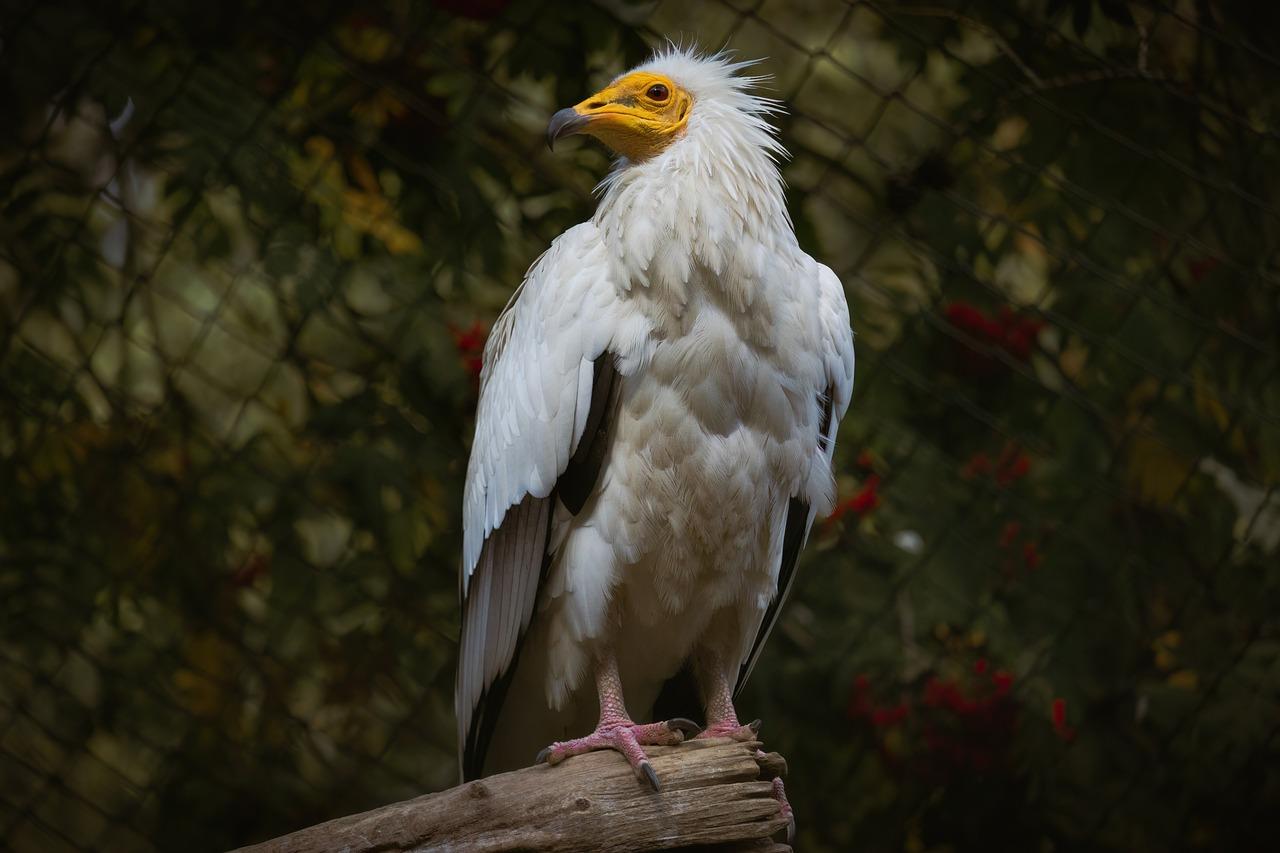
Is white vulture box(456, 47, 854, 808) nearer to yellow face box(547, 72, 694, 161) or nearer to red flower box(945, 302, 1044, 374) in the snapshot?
yellow face box(547, 72, 694, 161)

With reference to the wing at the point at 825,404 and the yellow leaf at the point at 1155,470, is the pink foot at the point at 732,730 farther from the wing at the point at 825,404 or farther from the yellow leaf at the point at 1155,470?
the yellow leaf at the point at 1155,470

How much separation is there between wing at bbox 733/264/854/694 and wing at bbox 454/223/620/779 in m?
0.41

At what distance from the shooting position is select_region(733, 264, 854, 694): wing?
7.11ft

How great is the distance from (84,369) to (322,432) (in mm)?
582

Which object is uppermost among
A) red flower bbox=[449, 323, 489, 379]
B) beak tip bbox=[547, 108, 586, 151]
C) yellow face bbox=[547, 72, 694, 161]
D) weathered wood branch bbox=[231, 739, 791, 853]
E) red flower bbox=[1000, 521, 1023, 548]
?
yellow face bbox=[547, 72, 694, 161]

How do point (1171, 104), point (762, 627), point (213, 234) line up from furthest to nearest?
point (1171, 104) → point (213, 234) → point (762, 627)

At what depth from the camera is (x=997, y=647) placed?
9.46 ft

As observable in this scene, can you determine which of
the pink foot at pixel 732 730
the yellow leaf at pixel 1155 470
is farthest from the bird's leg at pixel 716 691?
the yellow leaf at pixel 1155 470

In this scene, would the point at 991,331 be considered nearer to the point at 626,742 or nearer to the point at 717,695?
the point at 717,695

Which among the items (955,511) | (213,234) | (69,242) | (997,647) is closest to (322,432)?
(213,234)

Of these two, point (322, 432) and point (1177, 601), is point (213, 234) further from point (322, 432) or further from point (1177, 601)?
point (1177, 601)

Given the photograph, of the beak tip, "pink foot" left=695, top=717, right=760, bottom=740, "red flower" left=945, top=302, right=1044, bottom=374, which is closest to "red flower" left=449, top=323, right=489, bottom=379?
the beak tip

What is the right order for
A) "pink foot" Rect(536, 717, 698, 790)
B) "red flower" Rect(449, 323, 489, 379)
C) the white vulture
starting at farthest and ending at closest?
1. "red flower" Rect(449, 323, 489, 379)
2. the white vulture
3. "pink foot" Rect(536, 717, 698, 790)

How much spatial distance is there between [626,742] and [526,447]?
0.53 m
